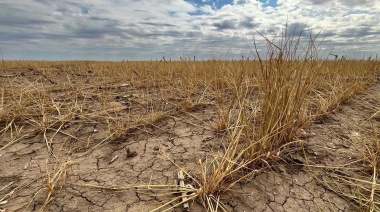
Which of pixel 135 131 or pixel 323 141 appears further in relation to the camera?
pixel 135 131

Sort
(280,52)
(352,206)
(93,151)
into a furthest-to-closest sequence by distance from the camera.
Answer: (93,151), (280,52), (352,206)

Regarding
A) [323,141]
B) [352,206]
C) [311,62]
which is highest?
[311,62]

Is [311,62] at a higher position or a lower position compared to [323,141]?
higher

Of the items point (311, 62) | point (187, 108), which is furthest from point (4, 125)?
point (311, 62)

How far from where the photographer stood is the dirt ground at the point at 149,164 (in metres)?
1.28

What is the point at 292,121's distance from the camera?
162cm

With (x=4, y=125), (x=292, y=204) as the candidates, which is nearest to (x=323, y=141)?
(x=292, y=204)

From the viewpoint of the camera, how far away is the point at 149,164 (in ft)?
5.36

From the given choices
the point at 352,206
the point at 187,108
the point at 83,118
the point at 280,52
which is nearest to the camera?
the point at 352,206

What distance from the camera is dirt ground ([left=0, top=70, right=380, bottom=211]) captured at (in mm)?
1279

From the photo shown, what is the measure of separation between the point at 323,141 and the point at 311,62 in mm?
637

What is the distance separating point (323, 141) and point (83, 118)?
2152mm

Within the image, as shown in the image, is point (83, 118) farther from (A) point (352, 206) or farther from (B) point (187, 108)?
(A) point (352, 206)

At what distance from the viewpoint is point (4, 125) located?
7.13ft
